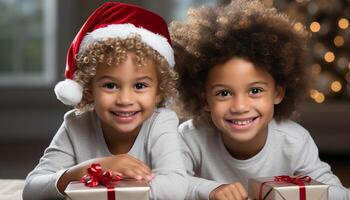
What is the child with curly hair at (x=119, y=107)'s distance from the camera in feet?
4.40

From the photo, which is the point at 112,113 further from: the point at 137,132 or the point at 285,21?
the point at 285,21

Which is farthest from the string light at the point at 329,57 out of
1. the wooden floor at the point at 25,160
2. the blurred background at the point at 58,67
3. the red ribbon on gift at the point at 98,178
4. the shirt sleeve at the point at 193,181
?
the red ribbon on gift at the point at 98,178

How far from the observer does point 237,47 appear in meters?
1.41

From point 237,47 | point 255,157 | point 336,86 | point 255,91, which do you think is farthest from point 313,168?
point 336,86

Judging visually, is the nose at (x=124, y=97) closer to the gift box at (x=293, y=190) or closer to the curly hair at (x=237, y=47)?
the curly hair at (x=237, y=47)

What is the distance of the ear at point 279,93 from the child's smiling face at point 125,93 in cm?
32

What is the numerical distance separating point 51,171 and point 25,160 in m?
2.12

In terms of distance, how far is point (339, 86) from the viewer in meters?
3.82

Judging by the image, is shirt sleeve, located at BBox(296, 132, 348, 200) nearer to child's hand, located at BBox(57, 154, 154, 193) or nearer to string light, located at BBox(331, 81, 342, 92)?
child's hand, located at BBox(57, 154, 154, 193)

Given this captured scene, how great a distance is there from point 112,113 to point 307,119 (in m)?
2.73

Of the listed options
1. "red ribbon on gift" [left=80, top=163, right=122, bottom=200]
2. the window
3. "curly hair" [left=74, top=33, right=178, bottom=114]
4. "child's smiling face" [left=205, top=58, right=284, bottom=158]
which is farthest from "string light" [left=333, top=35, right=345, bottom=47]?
"red ribbon on gift" [left=80, top=163, right=122, bottom=200]

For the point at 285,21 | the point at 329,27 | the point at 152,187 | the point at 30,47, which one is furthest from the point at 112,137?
the point at 30,47

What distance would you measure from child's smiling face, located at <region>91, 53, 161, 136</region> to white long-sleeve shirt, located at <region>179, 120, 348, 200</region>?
0.21m

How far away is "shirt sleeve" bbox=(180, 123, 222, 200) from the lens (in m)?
1.39
